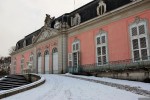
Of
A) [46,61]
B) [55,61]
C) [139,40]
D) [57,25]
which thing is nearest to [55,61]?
[55,61]

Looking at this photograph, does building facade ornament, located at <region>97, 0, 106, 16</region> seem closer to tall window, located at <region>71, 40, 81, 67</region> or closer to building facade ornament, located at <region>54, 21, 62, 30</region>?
tall window, located at <region>71, 40, 81, 67</region>

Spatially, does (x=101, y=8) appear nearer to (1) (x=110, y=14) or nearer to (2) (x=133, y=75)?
(1) (x=110, y=14)

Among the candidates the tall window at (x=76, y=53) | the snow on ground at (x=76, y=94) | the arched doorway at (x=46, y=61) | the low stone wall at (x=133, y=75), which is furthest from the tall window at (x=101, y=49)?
the arched doorway at (x=46, y=61)

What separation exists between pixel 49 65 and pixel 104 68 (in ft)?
35.8

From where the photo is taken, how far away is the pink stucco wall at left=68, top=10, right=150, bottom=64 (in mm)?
18406

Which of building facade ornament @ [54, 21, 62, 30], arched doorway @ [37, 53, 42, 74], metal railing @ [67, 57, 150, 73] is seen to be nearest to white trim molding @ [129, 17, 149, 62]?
metal railing @ [67, 57, 150, 73]

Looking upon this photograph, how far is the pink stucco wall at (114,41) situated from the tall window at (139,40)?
1.51 feet

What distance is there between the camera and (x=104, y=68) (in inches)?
762

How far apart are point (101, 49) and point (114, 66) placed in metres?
2.86

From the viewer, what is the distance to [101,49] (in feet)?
68.8

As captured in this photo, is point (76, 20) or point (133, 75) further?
point (76, 20)

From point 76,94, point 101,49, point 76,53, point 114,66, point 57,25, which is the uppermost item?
point 57,25

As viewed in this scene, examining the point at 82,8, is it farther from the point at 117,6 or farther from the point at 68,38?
the point at 117,6

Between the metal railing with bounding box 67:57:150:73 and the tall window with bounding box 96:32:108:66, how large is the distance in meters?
0.50
